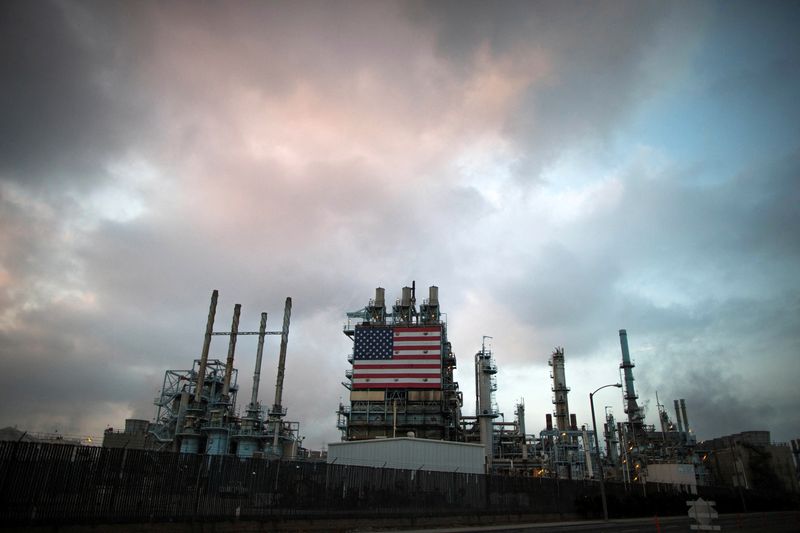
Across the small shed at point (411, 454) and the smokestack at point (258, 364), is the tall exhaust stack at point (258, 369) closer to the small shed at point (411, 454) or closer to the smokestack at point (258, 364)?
the smokestack at point (258, 364)

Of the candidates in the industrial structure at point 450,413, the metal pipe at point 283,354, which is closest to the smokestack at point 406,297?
the industrial structure at point 450,413

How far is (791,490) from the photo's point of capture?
10044cm

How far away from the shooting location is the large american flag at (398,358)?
7606 cm

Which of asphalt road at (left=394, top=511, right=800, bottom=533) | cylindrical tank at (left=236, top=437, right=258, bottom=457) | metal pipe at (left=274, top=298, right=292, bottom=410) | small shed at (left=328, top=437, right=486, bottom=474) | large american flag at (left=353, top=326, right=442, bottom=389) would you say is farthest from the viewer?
metal pipe at (left=274, top=298, right=292, bottom=410)

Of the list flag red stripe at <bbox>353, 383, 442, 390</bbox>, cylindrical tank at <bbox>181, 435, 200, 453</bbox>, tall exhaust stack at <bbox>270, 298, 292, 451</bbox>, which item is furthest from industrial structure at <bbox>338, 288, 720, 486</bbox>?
cylindrical tank at <bbox>181, 435, 200, 453</bbox>

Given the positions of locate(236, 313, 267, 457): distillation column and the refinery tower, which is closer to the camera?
the refinery tower

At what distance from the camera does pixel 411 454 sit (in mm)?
46406

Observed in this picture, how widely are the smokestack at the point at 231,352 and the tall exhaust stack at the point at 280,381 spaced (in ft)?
29.2

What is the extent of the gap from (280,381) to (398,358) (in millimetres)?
28547

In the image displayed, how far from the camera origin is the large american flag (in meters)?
76.1

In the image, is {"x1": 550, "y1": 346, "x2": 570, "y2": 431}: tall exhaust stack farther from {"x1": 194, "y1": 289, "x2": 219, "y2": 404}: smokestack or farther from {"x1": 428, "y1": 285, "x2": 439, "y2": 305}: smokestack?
{"x1": 194, "y1": 289, "x2": 219, "y2": 404}: smokestack

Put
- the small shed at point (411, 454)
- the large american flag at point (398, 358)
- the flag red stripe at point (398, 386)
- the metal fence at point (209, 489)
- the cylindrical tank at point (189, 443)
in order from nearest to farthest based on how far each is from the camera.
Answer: the metal fence at point (209, 489), the small shed at point (411, 454), the flag red stripe at point (398, 386), the large american flag at point (398, 358), the cylindrical tank at point (189, 443)

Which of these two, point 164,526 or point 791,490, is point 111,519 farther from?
point 791,490

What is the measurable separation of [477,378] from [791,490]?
232ft
